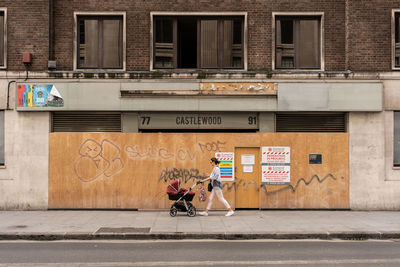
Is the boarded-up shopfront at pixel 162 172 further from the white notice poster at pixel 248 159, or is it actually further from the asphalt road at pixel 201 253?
the asphalt road at pixel 201 253

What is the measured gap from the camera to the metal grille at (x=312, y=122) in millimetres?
13523

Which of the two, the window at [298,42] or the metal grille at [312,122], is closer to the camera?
the metal grille at [312,122]

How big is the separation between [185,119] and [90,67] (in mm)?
3847

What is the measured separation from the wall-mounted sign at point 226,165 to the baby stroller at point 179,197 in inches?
72.3

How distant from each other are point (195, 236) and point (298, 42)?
810 centimetres

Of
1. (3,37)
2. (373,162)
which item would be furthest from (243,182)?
(3,37)

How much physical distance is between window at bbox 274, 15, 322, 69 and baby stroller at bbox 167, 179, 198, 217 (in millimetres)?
5602

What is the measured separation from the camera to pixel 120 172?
13086 mm

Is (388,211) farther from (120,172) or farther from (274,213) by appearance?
(120,172)

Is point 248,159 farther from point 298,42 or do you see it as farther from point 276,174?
point 298,42

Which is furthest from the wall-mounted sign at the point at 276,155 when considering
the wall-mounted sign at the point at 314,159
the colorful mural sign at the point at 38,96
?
the colorful mural sign at the point at 38,96

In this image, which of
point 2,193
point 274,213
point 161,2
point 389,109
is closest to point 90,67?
point 161,2

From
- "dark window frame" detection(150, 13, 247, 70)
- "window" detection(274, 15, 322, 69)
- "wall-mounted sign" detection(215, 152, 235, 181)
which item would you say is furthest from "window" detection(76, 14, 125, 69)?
"window" detection(274, 15, 322, 69)

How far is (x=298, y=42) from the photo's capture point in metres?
13.7
